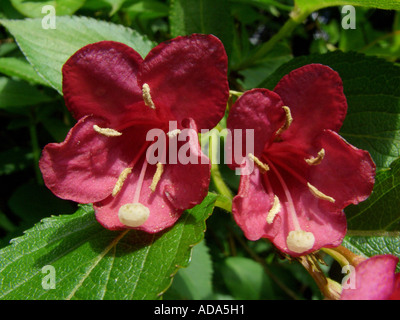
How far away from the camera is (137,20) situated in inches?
63.1

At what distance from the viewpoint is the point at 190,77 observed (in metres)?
0.87

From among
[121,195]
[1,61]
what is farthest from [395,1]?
[1,61]

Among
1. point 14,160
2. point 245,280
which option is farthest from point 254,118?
point 14,160

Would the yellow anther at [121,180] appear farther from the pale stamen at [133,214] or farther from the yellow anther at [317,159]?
the yellow anther at [317,159]

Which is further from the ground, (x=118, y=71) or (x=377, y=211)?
(x=118, y=71)

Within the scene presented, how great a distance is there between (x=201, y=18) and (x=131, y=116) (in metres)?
0.49

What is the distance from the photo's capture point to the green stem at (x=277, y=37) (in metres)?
1.34

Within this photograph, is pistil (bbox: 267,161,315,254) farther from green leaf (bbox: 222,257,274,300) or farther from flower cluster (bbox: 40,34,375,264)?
green leaf (bbox: 222,257,274,300)

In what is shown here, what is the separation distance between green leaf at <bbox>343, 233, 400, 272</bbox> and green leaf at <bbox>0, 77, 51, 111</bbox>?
1153 millimetres

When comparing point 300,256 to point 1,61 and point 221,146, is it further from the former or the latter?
point 1,61

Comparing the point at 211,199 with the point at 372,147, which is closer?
the point at 211,199

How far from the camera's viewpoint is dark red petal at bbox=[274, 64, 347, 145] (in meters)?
0.89

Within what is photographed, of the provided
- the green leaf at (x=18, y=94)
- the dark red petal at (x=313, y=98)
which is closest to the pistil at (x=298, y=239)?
the dark red petal at (x=313, y=98)
